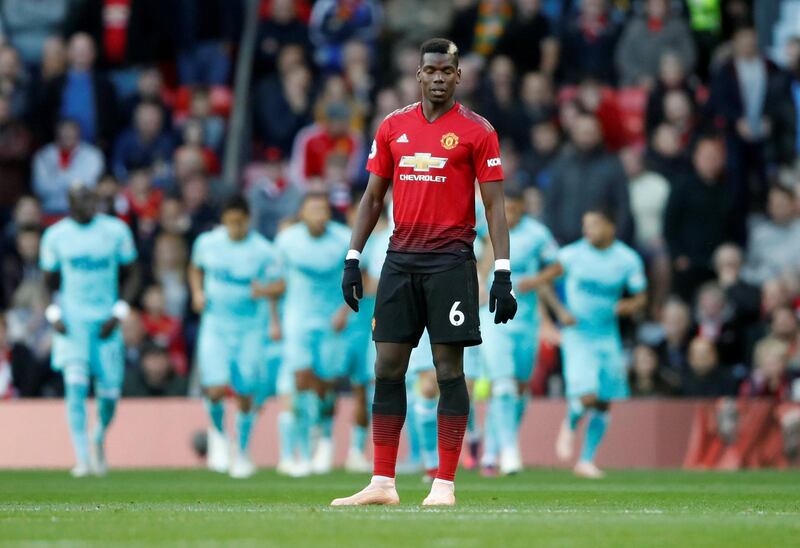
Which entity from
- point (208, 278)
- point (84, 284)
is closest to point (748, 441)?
point (208, 278)

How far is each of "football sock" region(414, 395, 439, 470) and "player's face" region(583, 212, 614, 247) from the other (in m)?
2.42

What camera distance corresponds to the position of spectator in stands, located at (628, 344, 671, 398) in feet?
60.5

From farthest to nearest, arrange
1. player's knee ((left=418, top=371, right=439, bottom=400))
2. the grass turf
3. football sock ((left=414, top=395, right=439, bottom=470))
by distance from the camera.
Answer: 1. player's knee ((left=418, top=371, right=439, bottom=400))
2. football sock ((left=414, top=395, right=439, bottom=470))
3. the grass turf

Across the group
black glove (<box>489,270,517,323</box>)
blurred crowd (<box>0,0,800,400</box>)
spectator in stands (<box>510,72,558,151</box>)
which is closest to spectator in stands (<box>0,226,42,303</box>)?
blurred crowd (<box>0,0,800,400</box>)

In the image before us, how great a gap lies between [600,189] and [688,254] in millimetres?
1330

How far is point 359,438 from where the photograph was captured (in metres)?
17.8

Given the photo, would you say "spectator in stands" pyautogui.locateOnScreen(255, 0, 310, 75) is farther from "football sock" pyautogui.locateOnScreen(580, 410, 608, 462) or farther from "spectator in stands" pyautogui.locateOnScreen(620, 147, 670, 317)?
"football sock" pyautogui.locateOnScreen(580, 410, 608, 462)

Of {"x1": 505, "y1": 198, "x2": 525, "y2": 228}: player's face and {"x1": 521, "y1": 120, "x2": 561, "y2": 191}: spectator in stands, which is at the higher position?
{"x1": 521, "y1": 120, "x2": 561, "y2": 191}: spectator in stands

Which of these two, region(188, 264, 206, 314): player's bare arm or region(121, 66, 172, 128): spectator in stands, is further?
region(121, 66, 172, 128): spectator in stands

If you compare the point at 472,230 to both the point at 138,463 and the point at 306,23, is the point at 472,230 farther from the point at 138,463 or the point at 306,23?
the point at 306,23

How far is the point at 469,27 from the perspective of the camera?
22.1 meters

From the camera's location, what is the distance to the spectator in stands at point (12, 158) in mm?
21031

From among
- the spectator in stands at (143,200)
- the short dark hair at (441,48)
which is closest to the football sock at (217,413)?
the spectator in stands at (143,200)

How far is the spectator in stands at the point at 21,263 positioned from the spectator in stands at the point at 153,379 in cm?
175
